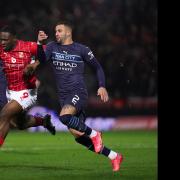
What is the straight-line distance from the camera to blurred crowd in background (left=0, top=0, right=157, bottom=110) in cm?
2245

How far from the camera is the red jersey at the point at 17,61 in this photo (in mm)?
8156

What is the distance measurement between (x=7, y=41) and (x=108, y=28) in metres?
15.8

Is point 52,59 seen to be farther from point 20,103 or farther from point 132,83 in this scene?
point 132,83

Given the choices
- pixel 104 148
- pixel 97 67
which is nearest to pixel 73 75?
pixel 97 67

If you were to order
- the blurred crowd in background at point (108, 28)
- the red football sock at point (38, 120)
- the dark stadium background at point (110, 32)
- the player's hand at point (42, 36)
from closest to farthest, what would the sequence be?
the player's hand at point (42, 36), the red football sock at point (38, 120), the dark stadium background at point (110, 32), the blurred crowd in background at point (108, 28)

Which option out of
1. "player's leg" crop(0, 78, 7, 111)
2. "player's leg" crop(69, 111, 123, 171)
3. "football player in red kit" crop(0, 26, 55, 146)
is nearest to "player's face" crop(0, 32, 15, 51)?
"football player in red kit" crop(0, 26, 55, 146)

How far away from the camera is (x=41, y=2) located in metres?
24.4

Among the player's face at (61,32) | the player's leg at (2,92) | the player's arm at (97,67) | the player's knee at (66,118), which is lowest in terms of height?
the player's leg at (2,92)

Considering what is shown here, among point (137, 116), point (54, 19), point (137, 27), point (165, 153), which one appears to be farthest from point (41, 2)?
point (165, 153)

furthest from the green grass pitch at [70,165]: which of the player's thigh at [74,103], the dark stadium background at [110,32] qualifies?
the dark stadium background at [110,32]

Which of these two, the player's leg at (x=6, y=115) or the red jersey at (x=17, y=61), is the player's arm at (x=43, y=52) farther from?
the player's leg at (x=6, y=115)

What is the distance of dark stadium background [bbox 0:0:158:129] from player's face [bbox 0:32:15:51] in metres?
Result: 13.1

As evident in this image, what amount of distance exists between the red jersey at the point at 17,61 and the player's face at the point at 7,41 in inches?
2.3

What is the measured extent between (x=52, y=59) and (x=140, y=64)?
15.2m
